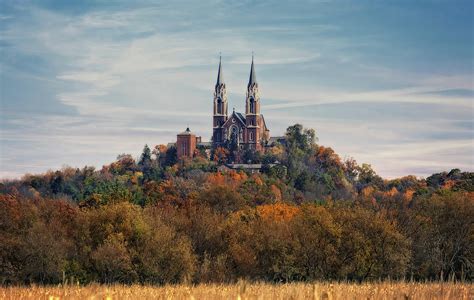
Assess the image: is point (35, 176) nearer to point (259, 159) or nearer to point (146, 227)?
point (259, 159)

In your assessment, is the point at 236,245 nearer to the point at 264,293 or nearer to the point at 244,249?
the point at 244,249

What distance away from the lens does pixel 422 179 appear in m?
174

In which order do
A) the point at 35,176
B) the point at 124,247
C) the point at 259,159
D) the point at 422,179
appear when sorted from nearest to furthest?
the point at 124,247 < the point at 35,176 < the point at 422,179 < the point at 259,159

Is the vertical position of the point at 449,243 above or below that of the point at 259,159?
below

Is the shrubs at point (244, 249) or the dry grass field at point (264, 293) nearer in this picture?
the dry grass field at point (264, 293)

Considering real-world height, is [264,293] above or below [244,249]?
above

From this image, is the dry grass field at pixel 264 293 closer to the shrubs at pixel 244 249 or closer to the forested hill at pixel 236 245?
the forested hill at pixel 236 245

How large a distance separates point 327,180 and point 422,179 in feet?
76.8

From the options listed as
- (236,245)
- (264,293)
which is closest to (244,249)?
(236,245)

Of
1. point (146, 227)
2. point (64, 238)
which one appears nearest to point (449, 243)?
point (146, 227)

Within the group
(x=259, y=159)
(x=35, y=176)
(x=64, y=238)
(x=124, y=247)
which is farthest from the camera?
(x=259, y=159)

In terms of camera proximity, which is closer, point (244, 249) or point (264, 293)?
point (264, 293)

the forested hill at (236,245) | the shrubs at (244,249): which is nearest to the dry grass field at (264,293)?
the forested hill at (236,245)

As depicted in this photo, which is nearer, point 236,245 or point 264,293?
point 264,293
